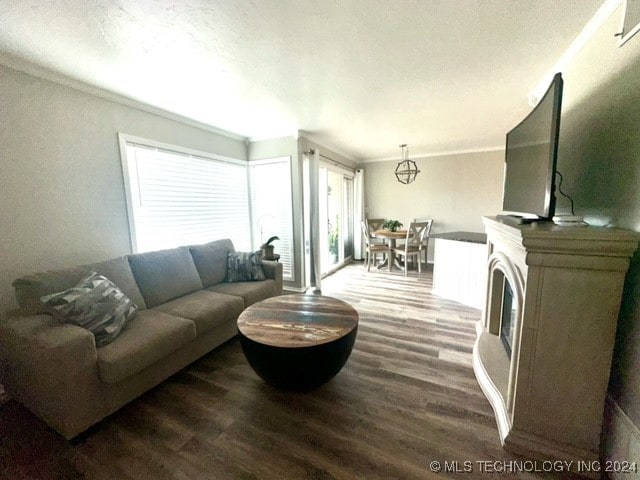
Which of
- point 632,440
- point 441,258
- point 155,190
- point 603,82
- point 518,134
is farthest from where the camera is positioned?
point 441,258

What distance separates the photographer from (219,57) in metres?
1.77

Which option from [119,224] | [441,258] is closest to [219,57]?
[119,224]

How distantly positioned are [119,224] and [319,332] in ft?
7.24

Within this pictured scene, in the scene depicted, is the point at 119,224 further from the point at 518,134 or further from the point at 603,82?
the point at 603,82

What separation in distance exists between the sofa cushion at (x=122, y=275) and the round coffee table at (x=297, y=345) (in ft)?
3.26

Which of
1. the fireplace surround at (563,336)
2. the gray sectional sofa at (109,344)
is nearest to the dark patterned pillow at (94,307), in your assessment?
the gray sectional sofa at (109,344)

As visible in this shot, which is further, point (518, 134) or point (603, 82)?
point (518, 134)

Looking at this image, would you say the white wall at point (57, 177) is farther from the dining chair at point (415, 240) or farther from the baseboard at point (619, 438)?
the dining chair at point (415, 240)

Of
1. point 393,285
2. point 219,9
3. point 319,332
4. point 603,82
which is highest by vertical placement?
point 219,9

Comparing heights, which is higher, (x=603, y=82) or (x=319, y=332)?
(x=603, y=82)

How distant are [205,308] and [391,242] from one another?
3.82 meters

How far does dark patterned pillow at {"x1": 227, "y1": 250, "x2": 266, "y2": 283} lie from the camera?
288 cm

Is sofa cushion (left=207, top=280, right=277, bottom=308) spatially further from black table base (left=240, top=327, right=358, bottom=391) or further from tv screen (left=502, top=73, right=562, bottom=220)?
tv screen (left=502, top=73, right=562, bottom=220)

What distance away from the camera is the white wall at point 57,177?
1782 millimetres
